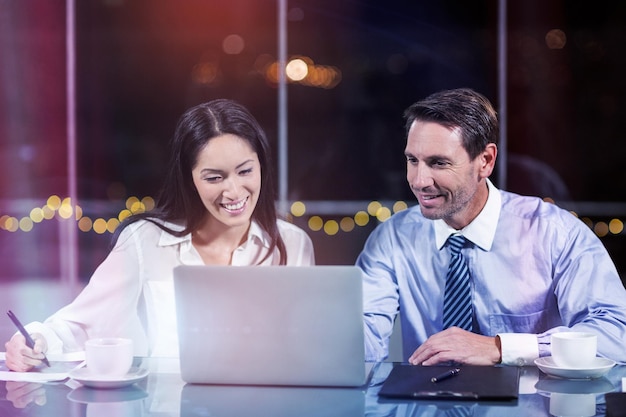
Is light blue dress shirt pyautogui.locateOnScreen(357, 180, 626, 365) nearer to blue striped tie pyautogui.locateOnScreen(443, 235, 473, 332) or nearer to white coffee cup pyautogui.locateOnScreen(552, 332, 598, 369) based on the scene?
blue striped tie pyautogui.locateOnScreen(443, 235, 473, 332)

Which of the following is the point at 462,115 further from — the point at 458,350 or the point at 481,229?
the point at 458,350

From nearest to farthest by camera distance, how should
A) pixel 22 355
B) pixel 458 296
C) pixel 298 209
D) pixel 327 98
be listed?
1. pixel 22 355
2. pixel 458 296
3. pixel 298 209
4. pixel 327 98

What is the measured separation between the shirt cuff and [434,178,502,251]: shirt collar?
48cm

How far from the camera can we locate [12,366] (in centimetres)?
195

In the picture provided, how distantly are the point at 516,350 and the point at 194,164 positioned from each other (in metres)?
1.11

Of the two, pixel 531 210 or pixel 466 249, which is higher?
pixel 531 210

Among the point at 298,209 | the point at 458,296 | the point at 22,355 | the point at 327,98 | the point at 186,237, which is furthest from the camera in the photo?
the point at 327,98

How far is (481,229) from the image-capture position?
2490 mm

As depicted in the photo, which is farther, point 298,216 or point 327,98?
point 327,98

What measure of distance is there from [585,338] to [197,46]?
16.4 feet

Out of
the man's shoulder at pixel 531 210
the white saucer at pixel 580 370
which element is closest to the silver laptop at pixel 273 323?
the white saucer at pixel 580 370

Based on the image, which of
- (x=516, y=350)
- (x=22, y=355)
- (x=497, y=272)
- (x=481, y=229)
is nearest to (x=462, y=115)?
(x=481, y=229)

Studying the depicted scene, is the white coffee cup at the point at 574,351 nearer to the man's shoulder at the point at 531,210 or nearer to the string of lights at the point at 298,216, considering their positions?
the man's shoulder at the point at 531,210

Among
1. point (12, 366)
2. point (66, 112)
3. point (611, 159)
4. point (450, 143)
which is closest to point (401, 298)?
point (450, 143)
